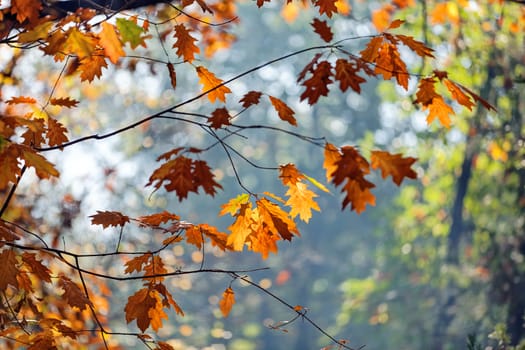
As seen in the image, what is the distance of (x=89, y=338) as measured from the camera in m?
5.67

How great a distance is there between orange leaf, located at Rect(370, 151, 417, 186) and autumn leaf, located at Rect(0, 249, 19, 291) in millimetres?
1378

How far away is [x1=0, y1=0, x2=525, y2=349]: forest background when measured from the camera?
8.37 feet

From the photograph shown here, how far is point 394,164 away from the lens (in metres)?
1.99

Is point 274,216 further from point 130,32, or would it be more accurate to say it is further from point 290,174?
point 130,32

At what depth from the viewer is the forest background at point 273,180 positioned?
255cm

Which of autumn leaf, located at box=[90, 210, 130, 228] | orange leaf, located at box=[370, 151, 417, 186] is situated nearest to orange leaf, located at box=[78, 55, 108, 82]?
autumn leaf, located at box=[90, 210, 130, 228]

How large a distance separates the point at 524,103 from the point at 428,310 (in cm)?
499

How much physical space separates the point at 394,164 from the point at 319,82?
2.49ft

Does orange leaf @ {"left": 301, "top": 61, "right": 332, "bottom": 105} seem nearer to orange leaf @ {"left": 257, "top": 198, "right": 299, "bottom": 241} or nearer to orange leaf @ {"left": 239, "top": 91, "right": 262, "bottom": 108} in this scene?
orange leaf @ {"left": 239, "top": 91, "right": 262, "bottom": 108}

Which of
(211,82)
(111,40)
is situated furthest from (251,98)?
(111,40)

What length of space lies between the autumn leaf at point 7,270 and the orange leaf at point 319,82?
1279 millimetres

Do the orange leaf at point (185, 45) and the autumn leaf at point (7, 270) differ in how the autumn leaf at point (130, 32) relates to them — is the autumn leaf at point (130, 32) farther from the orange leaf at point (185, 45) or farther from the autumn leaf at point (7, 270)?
the autumn leaf at point (7, 270)

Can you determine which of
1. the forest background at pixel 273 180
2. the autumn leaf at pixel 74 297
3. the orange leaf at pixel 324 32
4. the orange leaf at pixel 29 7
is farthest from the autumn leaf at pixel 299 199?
the orange leaf at pixel 29 7

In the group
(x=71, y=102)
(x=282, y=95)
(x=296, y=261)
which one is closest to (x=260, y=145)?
(x=282, y=95)
